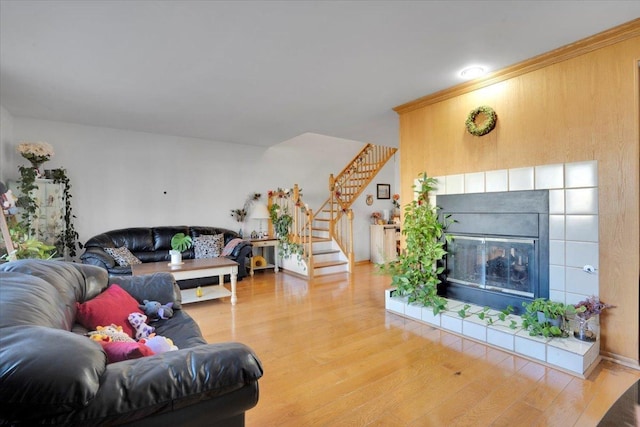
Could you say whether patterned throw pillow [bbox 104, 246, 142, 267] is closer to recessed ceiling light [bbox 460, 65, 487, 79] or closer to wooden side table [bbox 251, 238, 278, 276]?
wooden side table [bbox 251, 238, 278, 276]


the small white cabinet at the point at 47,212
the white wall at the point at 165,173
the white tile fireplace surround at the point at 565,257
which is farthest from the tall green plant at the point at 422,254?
the small white cabinet at the point at 47,212

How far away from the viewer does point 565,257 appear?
8.39 feet

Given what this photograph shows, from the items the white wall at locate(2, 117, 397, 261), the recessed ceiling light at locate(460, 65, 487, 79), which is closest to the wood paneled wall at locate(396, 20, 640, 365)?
the recessed ceiling light at locate(460, 65, 487, 79)

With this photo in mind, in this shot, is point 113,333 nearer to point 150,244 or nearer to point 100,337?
point 100,337

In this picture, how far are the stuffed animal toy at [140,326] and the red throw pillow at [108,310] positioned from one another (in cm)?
2

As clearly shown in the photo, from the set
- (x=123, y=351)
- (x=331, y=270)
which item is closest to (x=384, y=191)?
(x=331, y=270)

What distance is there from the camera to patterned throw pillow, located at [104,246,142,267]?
438cm

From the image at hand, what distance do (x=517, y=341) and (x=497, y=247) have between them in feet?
2.90

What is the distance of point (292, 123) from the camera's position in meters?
4.61

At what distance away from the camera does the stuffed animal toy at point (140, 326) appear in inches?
73.3

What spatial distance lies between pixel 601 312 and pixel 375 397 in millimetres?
1875

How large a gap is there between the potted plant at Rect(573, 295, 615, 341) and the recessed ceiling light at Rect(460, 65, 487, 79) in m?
2.07

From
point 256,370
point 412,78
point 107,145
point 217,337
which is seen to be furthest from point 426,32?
point 107,145

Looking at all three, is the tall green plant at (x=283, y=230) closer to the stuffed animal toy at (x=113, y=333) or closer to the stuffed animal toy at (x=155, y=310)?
the stuffed animal toy at (x=155, y=310)
